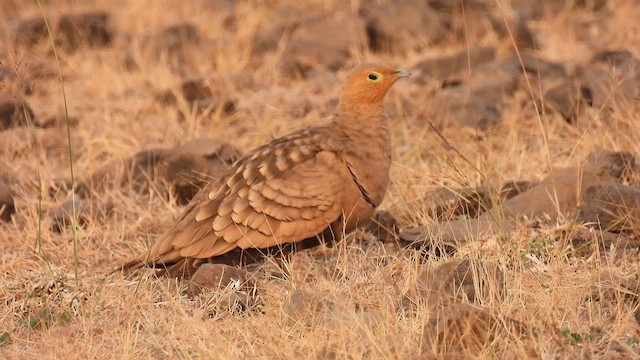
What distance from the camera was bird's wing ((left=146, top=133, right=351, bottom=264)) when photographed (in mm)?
5328

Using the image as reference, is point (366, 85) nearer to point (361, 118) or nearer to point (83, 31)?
point (361, 118)

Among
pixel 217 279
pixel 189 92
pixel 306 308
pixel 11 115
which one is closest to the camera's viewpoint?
pixel 306 308

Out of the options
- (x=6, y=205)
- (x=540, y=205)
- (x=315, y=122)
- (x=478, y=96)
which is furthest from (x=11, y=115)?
(x=540, y=205)

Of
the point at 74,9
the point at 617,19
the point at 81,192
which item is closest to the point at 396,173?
the point at 81,192

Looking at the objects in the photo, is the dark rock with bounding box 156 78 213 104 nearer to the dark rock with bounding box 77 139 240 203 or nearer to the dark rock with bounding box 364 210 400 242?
the dark rock with bounding box 77 139 240 203

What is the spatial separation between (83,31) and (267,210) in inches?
214

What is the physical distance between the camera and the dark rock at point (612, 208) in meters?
5.50

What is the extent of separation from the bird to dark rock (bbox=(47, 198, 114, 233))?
932 mm

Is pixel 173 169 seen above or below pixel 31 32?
above

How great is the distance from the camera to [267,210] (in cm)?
534

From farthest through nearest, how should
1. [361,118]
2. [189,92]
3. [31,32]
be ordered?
1. [31,32]
2. [189,92]
3. [361,118]

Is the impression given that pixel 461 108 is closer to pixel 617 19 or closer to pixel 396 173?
pixel 396 173

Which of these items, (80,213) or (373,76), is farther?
(80,213)

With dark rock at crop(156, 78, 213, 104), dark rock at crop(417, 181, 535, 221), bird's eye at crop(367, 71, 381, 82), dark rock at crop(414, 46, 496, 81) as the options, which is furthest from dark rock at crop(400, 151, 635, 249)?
dark rock at crop(156, 78, 213, 104)
